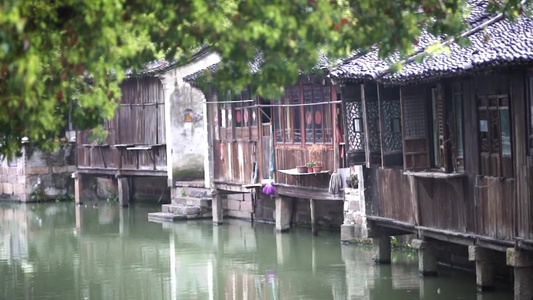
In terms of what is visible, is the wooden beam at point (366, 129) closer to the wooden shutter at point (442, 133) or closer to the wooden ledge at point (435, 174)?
the wooden ledge at point (435, 174)

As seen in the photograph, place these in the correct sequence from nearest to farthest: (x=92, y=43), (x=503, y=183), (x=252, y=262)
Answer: (x=92, y=43) → (x=503, y=183) → (x=252, y=262)

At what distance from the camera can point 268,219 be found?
86.2 ft

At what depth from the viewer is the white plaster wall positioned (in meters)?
29.5

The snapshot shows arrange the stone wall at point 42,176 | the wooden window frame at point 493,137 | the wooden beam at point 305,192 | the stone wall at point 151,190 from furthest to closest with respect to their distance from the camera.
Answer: the stone wall at point 42,176 → the stone wall at point 151,190 → the wooden beam at point 305,192 → the wooden window frame at point 493,137

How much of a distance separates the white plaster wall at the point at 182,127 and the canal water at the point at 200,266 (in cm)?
203

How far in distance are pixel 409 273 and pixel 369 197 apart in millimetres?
1508

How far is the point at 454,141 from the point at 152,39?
23.1 feet

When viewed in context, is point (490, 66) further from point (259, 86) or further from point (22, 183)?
point (22, 183)

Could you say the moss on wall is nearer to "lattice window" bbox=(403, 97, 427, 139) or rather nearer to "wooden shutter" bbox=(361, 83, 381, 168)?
"wooden shutter" bbox=(361, 83, 381, 168)

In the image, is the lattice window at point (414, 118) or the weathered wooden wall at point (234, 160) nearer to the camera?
the lattice window at point (414, 118)

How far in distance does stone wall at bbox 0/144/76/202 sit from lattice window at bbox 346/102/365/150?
1951 centimetres

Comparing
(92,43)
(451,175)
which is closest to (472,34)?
(451,175)

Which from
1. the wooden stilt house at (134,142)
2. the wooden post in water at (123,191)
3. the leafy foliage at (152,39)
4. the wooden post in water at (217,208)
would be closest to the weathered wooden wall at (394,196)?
the leafy foliage at (152,39)

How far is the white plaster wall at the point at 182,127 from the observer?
29.5 metres
